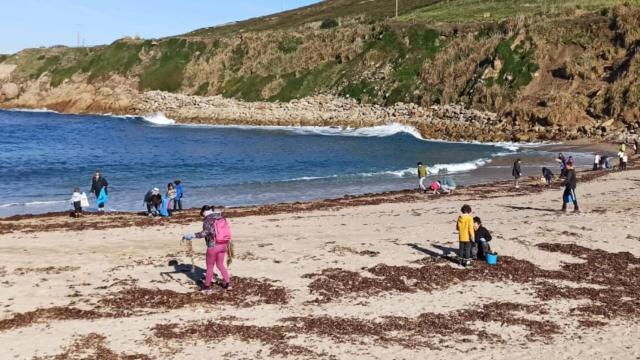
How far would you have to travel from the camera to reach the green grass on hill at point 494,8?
86375mm

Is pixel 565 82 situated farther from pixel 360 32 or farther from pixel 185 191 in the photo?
pixel 185 191

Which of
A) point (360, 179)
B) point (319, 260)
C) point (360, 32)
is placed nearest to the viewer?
point (319, 260)

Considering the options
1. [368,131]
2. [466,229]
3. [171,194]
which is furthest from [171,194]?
[368,131]

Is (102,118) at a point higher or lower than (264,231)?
higher

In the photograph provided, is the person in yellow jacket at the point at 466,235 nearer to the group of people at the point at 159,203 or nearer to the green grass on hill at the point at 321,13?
the group of people at the point at 159,203

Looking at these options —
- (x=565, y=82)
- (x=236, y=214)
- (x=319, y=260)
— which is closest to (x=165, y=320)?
(x=319, y=260)

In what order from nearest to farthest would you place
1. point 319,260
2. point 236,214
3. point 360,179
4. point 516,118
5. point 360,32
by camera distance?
point 319,260
point 236,214
point 360,179
point 516,118
point 360,32

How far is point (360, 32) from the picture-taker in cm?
10031

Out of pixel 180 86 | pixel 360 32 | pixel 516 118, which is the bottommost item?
pixel 516 118

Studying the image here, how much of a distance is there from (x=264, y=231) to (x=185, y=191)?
15.8 m

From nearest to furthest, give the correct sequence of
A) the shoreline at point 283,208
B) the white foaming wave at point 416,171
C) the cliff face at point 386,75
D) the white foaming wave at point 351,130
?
1. the shoreline at point 283,208
2. the white foaming wave at point 416,171
3. the cliff face at point 386,75
4. the white foaming wave at point 351,130

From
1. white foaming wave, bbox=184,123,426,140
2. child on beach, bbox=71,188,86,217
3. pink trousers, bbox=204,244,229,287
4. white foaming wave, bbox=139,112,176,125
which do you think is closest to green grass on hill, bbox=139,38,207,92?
white foaming wave, bbox=139,112,176,125

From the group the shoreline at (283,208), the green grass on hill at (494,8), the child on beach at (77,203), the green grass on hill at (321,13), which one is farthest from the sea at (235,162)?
the green grass on hill at (321,13)

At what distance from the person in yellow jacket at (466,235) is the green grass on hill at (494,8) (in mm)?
72541
